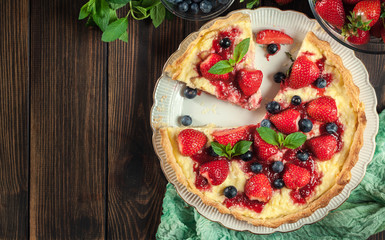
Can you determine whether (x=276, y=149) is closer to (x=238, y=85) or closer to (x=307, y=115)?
(x=307, y=115)

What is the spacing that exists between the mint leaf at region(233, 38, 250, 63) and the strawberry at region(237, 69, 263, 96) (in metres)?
0.12

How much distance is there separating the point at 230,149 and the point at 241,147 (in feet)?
0.29

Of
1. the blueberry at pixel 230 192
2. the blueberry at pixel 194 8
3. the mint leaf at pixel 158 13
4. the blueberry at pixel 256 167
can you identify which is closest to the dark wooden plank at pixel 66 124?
the mint leaf at pixel 158 13

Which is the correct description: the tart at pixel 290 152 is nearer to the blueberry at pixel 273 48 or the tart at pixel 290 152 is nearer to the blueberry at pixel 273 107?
the blueberry at pixel 273 107

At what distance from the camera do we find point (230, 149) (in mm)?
3439

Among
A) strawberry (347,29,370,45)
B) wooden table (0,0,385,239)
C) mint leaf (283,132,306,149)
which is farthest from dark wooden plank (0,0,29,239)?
strawberry (347,29,370,45)

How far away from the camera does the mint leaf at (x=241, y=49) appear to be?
134 inches

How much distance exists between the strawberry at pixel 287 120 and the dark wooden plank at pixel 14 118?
7.40 feet

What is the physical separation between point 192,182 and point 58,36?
5.87ft

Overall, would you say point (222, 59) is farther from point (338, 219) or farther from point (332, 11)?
point (338, 219)

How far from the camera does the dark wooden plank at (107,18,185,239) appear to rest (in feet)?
12.5

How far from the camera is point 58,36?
387cm

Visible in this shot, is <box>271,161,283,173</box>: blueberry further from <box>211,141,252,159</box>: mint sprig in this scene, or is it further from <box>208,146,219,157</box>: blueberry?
<box>208,146,219,157</box>: blueberry

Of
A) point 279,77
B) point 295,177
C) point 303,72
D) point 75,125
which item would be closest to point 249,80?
point 279,77
